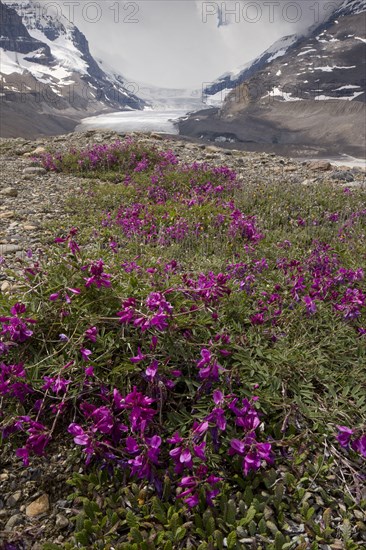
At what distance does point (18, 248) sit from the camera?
240 inches

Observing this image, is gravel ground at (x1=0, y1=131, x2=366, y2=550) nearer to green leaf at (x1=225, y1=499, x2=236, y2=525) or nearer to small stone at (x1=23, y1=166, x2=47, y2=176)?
small stone at (x1=23, y1=166, x2=47, y2=176)

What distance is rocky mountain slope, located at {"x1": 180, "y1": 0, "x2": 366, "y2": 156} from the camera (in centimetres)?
11475

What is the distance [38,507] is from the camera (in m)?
2.39

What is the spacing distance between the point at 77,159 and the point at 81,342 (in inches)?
521

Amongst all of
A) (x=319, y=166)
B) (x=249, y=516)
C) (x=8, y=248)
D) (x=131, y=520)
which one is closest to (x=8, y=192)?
(x=8, y=248)

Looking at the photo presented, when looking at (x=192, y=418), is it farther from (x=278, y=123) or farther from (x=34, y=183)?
(x=278, y=123)

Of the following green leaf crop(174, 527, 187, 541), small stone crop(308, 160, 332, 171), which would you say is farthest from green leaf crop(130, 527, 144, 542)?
small stone crop(308, 160, 332, 171)

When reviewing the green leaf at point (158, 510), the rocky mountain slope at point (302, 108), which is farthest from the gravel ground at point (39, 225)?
the rocky mountain slope at point (302, 108)

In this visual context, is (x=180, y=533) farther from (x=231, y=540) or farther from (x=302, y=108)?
(x=302, y=108)

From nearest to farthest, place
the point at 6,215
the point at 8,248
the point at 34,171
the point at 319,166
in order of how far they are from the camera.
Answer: the point at 8,248, the point at 6,215, the point at 34,171, the point at 319,166

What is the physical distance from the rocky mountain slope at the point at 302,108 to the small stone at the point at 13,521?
311ft

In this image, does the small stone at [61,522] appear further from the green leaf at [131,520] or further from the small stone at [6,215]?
the small stone at [6,215]

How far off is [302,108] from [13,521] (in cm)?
17490

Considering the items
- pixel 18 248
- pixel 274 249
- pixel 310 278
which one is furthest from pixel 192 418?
pixel 18 248
